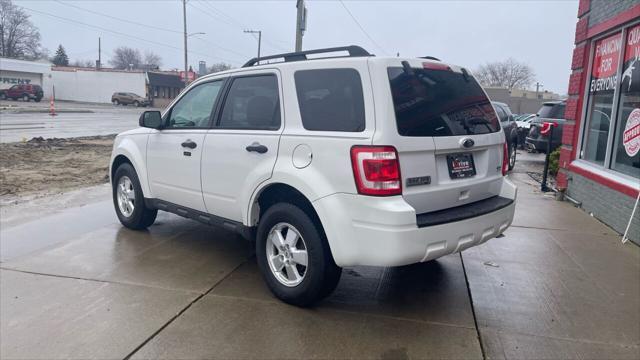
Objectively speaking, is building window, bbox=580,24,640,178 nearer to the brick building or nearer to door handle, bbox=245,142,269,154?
the brick building

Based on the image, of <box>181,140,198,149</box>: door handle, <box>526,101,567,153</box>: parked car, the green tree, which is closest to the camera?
<box>181,140,198,149</box>: door handle

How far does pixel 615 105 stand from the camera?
6.93 m

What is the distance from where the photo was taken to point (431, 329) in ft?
12.0

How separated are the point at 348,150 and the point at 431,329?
1469 mm

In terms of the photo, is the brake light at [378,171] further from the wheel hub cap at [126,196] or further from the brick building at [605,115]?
the brick building at [605,115]

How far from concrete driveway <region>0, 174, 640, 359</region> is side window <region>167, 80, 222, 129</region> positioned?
4.50 feet

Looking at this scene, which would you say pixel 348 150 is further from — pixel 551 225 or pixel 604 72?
pixel 604 72

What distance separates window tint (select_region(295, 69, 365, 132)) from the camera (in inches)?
140

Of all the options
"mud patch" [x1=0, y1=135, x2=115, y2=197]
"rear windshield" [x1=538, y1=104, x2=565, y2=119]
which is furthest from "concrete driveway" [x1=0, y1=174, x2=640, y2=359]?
"rear windshield" [x1=538, y1=104, x2=565, y2=119]

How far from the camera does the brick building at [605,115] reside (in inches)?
250

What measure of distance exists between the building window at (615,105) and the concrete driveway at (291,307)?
1.41 meters

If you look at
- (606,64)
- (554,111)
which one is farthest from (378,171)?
(554,111)

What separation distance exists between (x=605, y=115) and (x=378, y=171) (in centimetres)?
568

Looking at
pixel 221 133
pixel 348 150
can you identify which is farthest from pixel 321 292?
pixel 221 133
